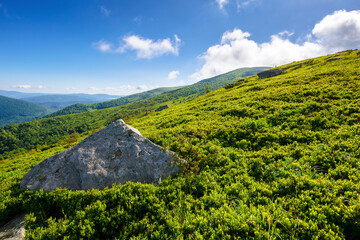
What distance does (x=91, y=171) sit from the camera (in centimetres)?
831

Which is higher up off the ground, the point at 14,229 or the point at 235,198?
the point at 235,198

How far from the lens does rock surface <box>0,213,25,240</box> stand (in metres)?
5.55

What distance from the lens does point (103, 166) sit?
341 inches

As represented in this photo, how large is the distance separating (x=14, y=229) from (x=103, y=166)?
152 inches

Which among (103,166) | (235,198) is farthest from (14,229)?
(235,198)

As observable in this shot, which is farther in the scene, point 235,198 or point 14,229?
point 235,198

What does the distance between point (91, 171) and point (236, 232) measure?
7740mm

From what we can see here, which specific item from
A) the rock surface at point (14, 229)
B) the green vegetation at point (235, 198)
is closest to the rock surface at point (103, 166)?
the green vegetation at point (235, 198)

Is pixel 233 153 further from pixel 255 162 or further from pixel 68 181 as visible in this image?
pixel 68 181

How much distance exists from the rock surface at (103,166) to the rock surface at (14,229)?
139 cm

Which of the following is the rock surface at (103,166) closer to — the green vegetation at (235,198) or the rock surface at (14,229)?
the green vegetation at (235,198)

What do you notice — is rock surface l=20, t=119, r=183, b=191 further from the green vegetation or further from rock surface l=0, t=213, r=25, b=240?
rock surface l=0, t=213, r=25, b=240

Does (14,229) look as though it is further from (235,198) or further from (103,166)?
(235,198)

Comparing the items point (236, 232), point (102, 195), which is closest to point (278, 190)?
point (236, 232)
